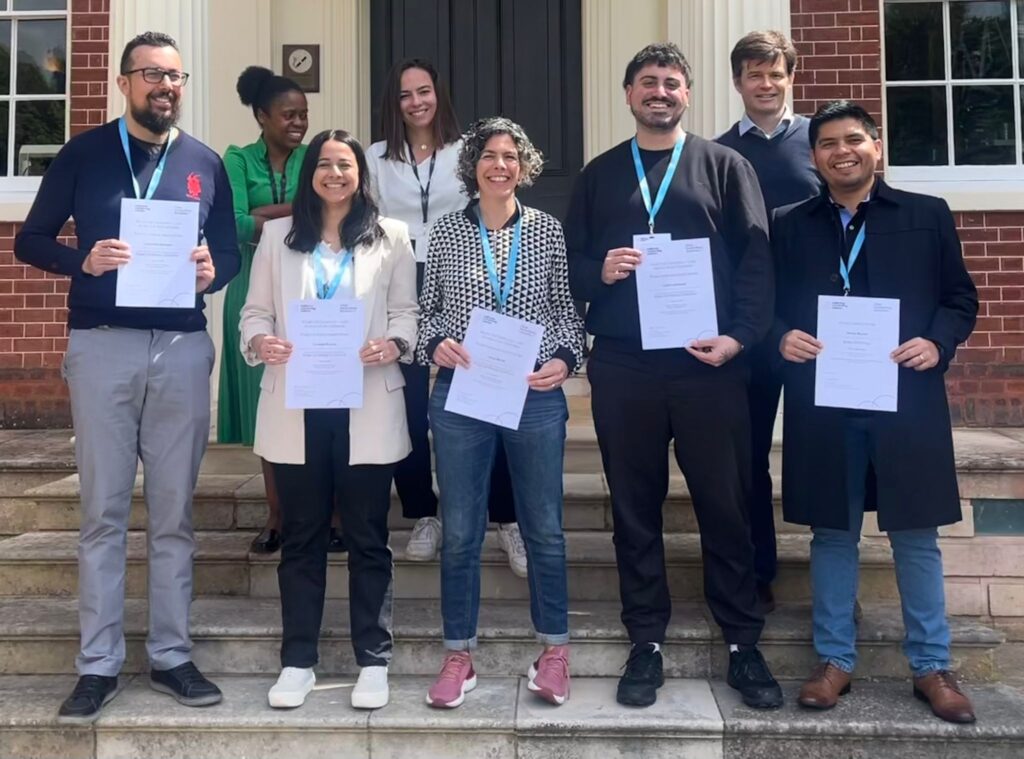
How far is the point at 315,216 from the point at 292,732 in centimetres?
183

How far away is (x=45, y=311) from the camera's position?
6457 mm

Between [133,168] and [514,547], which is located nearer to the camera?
[133,168]

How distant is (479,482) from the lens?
11.0ft

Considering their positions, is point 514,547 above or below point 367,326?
below

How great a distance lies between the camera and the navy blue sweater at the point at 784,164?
370cm

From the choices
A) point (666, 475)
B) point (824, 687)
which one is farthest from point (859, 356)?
point (824, 687)

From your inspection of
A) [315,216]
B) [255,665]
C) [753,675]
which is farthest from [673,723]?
[315,216]

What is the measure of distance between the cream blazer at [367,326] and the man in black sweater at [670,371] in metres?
0.65

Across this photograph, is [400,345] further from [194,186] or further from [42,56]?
[42,56]

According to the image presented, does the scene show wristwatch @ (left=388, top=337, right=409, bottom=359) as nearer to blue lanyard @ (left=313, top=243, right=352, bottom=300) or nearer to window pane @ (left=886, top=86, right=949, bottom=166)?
blue lanyard @ (left=313, top=243, right=352, bottom=300)

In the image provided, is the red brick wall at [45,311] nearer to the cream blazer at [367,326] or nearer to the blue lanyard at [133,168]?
the blue lanyard at [133,168]

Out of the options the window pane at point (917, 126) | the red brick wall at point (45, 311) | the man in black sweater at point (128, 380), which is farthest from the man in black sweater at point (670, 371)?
the red brick wall at point (45, 311)

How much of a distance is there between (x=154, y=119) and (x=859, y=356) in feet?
8.57

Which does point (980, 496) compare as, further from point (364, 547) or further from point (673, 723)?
point (364, 547)
